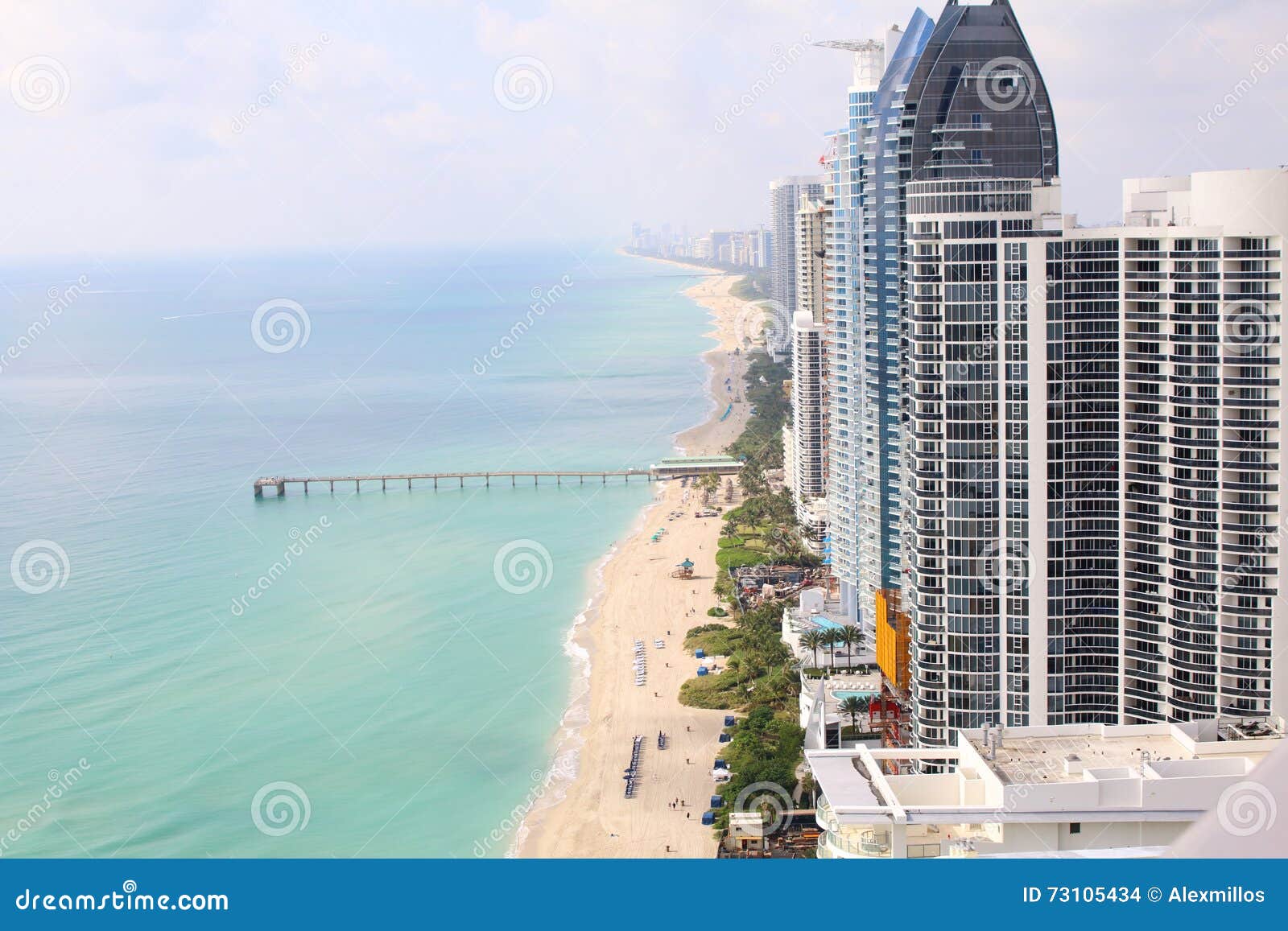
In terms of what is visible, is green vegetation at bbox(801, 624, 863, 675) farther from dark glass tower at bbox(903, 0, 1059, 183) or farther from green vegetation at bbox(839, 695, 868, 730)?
dark glass tower at bbox(903, 0, 1059, 183)

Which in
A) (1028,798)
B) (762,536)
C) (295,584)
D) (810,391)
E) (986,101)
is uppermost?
(986,101)

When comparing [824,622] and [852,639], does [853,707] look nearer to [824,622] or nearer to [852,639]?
[852,639]

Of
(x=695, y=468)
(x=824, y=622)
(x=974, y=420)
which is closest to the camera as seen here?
(x=974, y=420)

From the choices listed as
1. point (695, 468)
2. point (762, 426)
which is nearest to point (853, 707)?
point (695, 468)

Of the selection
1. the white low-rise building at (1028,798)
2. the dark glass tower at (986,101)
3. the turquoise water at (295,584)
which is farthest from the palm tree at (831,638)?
the white low-rise building at (1028,798)

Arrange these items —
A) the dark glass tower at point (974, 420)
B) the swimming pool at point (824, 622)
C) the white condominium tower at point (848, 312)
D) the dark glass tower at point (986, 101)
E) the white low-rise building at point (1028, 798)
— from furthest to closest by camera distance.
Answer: the swimming pool at point (824, 622) → the white condominium tower at point (848, 312) → the dark glass tower at point (986, 101) → the dark glass tower at point (974, 420) → the white low-rise building at point (1028, 798)

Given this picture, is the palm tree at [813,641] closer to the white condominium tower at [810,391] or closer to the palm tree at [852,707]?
the palm tree at [852,707]
